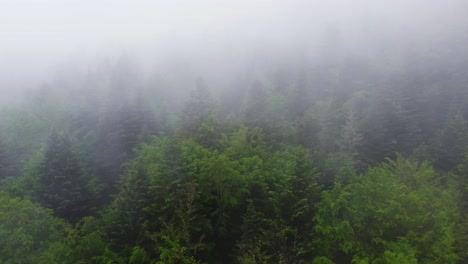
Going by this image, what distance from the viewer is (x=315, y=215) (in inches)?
792

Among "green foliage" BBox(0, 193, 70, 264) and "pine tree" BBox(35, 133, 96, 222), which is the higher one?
"green foliage" BBox(0, 193, 70, 264)

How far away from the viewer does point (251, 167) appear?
25844 mm

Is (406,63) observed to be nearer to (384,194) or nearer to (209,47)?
(384,194)

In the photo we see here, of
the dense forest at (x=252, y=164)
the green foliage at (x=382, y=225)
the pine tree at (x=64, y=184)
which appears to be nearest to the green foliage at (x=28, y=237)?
the dense forest at (x=252, y=164)

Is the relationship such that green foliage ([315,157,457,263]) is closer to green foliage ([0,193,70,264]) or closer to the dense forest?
the dense forest

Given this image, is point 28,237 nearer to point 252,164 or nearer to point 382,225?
point 252,164

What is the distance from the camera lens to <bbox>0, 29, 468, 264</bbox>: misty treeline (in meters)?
19.5

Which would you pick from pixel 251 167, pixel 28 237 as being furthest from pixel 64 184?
pixel 251 167

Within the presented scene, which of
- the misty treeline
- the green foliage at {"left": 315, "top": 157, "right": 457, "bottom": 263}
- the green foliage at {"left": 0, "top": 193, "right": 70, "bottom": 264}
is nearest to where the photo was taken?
the green foliage at {"left": 315, "top": 157, "right": 457, "bottom": 263}

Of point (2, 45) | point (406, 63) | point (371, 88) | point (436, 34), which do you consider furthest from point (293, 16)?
point (2, 45)

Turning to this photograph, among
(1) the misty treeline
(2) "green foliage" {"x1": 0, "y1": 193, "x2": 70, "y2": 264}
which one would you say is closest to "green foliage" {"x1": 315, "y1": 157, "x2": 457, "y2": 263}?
(1) the misty treeline

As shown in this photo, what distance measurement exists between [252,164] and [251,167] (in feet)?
0.84

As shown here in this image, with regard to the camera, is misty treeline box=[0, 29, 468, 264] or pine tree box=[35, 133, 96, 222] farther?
pine tree box=[35, 133, 96, 222]

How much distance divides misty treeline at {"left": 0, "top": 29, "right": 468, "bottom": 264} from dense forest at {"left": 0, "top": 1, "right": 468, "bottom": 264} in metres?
0.15
